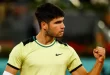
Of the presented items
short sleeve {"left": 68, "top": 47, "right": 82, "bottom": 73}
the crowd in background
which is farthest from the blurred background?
short sleeve {"left": 68, "top": 47, "right": 82, "bottom": 73}

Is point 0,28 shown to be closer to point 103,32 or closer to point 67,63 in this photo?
point 103,32

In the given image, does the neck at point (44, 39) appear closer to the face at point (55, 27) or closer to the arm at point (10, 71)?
the face at point (55, 27)

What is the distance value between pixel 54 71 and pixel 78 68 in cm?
36

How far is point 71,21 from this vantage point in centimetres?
1884

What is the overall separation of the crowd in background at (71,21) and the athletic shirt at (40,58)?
10.8 meters

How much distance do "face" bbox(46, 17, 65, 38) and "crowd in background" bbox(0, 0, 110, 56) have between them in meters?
10.8

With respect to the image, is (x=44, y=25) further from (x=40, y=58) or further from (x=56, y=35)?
(x=40, y=58)

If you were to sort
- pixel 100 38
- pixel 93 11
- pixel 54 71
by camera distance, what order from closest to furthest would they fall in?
pixel 54 71 < pixel 100 38 < pixel 93 11

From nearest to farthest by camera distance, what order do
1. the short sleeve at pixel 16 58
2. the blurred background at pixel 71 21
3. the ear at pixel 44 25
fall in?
the short sleeve at pixel 16 58, the ear at pixel 44 25, the blurred background at pixel 71 21

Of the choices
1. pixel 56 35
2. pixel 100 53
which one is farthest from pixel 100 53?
pixel 56 35

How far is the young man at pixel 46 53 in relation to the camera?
596cm

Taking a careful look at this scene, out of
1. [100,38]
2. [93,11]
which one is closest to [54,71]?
[100,38]

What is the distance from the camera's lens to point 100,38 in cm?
1750

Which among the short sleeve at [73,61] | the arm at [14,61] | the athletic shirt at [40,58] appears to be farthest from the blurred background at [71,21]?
the arm at [14,61]
